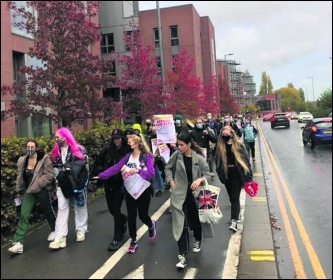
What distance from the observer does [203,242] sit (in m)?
6.12

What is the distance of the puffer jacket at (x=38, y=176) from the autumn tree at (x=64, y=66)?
3788 millimetres

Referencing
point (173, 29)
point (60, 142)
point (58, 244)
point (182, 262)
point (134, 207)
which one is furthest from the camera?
point (173, 29)

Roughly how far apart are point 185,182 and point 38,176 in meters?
2.21

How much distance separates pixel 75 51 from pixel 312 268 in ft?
24.5

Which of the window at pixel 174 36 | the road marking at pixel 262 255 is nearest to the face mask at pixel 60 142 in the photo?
the road marking at pixel 262 255

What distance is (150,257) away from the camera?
5.56 m

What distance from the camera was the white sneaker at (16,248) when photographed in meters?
5.80

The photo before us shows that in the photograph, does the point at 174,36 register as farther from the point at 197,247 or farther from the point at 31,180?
the point at 197,247

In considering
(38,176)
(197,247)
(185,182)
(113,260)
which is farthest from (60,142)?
(197,247)

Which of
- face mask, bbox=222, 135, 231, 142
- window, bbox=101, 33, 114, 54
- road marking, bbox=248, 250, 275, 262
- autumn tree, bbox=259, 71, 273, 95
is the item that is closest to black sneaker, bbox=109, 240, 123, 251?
road marking, bbox=248, 250, 275, 262

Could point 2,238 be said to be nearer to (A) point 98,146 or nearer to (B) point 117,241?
(B) point 117,241

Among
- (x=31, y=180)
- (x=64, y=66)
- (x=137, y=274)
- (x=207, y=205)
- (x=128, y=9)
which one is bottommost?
(x=137, y=274)

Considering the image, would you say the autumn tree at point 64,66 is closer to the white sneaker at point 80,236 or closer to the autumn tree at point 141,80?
the white sneaker at point 80,236

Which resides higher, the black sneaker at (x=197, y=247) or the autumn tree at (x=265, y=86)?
the autumn tree at (x=265, y=86)
